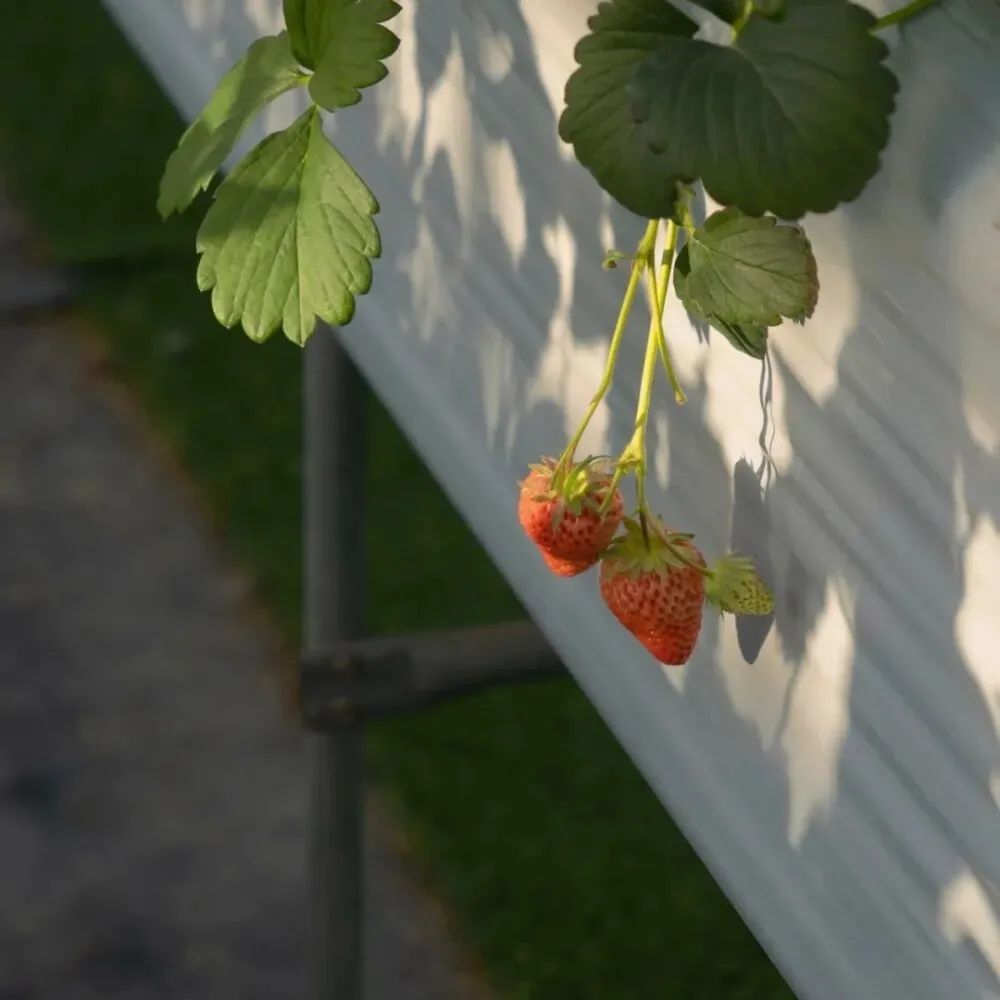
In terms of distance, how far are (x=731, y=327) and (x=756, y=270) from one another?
0.06 m

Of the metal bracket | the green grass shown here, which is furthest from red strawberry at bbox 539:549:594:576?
the green grass

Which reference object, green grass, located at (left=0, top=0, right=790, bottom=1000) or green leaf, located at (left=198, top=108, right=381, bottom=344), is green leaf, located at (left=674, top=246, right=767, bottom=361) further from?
green grass, located at (left=0, top=0, right=790, bottom=1000)

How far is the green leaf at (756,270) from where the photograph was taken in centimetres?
74

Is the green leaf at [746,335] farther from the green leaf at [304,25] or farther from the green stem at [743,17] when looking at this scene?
the green leaf at [304,25]

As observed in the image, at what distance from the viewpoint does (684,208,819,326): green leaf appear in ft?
2.41

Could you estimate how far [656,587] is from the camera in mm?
877

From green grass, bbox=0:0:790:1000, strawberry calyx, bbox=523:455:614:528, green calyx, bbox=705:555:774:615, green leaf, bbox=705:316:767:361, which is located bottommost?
green grass, bbox=0:0:790:1000

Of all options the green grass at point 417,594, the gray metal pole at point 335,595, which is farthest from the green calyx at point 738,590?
the green grass at point 417,594

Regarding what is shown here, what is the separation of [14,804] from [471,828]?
0.77 meters

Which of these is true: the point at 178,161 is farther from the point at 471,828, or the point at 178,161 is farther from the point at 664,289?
the point at 471,828

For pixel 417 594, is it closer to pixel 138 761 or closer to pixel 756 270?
pixel 138 761

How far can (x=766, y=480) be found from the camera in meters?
0.86

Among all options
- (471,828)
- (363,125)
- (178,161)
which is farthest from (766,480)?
(471,828)

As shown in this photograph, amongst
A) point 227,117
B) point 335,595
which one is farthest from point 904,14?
point 335,595
